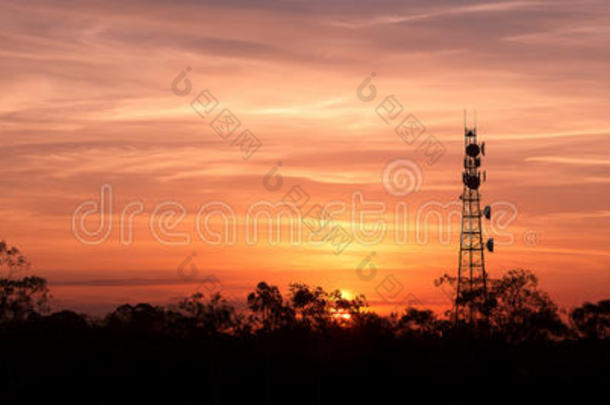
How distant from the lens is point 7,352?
60.3 m

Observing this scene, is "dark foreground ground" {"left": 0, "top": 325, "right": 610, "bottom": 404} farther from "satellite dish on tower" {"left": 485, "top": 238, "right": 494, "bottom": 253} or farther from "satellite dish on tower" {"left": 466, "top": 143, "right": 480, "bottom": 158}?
"satellite dish on tower" {"left": 466, "top": 143, "right": 480, "bottom": 158}

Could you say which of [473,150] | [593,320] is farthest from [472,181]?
[593,320]

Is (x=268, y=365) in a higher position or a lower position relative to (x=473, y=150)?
lower

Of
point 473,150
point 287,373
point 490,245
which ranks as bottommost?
point 287,373

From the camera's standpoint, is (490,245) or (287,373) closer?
(287,373)

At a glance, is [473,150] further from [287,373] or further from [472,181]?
[287,373]

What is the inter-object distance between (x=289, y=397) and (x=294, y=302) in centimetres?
1668

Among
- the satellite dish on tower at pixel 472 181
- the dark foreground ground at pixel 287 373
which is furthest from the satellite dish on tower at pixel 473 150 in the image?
the dark foreground ground at pixel 287 373

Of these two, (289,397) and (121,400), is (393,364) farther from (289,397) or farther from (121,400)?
(121,400)

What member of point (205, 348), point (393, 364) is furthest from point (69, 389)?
point (393, 364)

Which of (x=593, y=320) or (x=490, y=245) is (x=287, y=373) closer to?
(x=490, y=245)

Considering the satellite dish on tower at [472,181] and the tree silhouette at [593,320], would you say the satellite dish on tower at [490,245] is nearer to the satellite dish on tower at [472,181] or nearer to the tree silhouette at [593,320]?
the satellite dish on tower at [472,181]

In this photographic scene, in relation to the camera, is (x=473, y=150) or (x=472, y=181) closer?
(x=472, y=181)

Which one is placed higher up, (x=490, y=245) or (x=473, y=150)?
(x=473, y=150)
